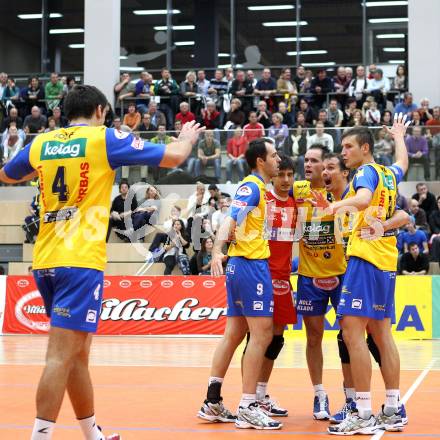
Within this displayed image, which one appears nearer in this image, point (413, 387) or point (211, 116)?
point (413, 387)

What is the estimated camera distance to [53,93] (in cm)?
2802

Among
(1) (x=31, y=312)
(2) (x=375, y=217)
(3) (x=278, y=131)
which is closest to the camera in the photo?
(2) (x=375, y=217)

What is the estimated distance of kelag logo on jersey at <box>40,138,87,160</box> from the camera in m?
6.17

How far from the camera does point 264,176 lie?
28.0 ft

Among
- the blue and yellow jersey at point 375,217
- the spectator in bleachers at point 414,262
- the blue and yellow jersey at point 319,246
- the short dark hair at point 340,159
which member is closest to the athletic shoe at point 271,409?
the blue and yellow jersey at point 319,246

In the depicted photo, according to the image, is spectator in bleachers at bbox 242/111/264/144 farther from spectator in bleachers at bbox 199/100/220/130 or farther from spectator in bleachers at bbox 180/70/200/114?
spectator in bleachers at bbox 180/70/200/114

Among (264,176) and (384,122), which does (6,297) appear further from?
(264,176)

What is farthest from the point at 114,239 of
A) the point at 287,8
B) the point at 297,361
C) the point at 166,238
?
the point at 287,8

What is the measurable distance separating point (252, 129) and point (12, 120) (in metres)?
8.01

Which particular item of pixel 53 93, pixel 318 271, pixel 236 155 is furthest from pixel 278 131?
pixel 318 271

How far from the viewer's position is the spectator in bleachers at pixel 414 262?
19922 millimetres

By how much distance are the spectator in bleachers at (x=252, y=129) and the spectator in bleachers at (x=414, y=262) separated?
16.2 ft

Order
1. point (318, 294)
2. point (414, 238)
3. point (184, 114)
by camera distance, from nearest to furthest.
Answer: point (318, 294)
point (414, 238)
point (184, 114)

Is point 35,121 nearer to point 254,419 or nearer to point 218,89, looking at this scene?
point 218,89
